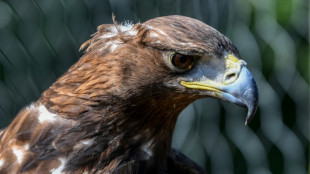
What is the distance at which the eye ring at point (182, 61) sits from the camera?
168cm

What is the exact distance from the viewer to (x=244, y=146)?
11.6ft

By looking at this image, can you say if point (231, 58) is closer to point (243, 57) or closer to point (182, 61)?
point (182, 61)

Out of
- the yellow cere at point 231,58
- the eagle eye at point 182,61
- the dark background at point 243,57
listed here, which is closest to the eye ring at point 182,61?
the eagle eye at point 182,61

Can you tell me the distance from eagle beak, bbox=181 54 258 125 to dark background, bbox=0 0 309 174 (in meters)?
1.47

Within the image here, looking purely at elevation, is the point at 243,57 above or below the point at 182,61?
below

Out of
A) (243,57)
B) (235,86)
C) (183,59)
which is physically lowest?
(243,57)

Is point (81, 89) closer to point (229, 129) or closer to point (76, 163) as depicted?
point (76, 163)

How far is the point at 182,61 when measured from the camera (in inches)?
66.4

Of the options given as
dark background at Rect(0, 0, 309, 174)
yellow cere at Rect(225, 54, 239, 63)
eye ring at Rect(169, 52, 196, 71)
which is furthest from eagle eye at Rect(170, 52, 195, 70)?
dark background at Rect(0, 0, 309, 174)

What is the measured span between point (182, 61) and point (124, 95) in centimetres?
21

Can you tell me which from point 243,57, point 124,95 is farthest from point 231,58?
point 243,57

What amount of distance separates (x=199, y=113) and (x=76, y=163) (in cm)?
177

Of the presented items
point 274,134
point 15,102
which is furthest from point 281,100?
point 15,102

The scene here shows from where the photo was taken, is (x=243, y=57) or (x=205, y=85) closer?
(x=205, y=85)
